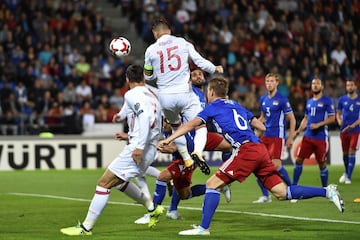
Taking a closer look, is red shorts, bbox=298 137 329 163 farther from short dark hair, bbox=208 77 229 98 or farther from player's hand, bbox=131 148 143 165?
player's hand, bbox=131 148 143 165

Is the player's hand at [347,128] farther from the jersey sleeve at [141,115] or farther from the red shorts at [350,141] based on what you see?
the jersey sleeve at [141,115]

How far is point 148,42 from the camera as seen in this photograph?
31453mm

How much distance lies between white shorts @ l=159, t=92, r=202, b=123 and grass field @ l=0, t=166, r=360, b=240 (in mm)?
1439

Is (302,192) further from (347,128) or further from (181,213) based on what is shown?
(347,128)

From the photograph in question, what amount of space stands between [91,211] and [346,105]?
11149 millimetres

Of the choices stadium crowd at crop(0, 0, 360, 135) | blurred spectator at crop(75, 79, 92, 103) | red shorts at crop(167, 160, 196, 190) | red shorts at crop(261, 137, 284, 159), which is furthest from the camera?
blurred spectator at crop(75, 79, 92, 103)

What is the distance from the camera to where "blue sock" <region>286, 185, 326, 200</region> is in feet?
38.1

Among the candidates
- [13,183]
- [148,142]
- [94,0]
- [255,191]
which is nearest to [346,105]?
[255,191]

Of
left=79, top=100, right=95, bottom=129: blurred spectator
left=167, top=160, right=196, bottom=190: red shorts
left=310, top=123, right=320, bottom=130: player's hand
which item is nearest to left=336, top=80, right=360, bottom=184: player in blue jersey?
left=310, top=123, right=320, bottom=130: player's hand

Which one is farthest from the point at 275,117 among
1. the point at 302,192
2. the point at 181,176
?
the point at 302,192

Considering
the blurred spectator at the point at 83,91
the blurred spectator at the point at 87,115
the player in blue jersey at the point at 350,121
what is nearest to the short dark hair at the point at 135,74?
the player in blue jersey at the point at 350,121

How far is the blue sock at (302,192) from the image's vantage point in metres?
11.6

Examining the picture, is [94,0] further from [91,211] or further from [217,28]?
[91,211]

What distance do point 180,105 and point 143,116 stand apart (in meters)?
2.15
